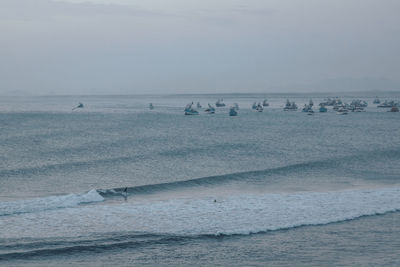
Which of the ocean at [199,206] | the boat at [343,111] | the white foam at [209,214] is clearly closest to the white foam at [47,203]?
the ocean at [199,206]

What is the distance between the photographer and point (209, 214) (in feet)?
66.4

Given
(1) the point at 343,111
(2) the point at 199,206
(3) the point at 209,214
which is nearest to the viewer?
(3) the point at 209,214

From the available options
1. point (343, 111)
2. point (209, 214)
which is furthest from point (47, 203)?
point (343, 111)

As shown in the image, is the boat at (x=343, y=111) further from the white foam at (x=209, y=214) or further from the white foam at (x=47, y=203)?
the white foam at (x=47, y=203)

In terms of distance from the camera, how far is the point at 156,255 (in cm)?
1508

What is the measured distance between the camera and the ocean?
15.1 metres

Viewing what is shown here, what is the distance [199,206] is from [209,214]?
63.2 inches

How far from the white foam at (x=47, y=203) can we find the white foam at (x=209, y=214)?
768mm

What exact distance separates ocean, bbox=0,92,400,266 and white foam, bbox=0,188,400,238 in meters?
0.05

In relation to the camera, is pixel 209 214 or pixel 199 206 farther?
pixel 199 206

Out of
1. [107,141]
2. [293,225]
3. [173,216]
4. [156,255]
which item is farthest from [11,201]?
[107,141]

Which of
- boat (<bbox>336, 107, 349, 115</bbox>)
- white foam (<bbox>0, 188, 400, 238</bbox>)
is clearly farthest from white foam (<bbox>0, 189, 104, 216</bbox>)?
boat (<bbox>336, 107, 349, 115</bbox>)

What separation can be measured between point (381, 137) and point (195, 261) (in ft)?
152

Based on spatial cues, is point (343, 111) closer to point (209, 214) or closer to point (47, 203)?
point (209, 214)
